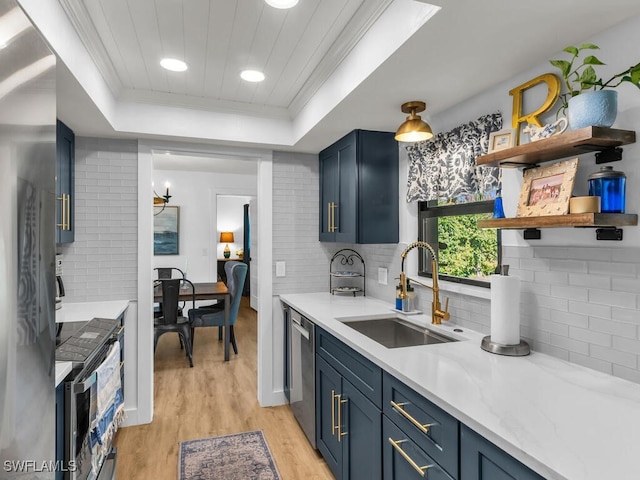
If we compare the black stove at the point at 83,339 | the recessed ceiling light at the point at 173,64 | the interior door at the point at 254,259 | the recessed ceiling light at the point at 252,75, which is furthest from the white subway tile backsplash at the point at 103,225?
the interior door at the point at 254,259

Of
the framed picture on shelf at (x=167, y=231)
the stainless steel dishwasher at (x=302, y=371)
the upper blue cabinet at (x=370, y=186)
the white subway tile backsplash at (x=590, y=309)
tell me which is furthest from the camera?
the framed picture on shelf at (x=167, y=231)

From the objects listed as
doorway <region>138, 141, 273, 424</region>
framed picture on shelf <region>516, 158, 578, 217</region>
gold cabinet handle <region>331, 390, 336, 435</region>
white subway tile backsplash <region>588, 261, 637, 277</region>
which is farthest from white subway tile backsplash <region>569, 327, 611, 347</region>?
doorway <region>138, 141, 273, 424</region>

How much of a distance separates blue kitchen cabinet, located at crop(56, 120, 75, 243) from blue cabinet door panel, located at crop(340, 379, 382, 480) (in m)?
2.06

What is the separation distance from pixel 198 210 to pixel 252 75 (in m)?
4.60

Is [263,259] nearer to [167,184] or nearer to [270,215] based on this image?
[270,215]

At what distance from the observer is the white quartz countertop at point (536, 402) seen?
92 centimetres

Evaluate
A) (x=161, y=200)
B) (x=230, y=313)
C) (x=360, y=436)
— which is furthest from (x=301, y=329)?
(x=161, y=200)

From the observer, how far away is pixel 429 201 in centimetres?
267

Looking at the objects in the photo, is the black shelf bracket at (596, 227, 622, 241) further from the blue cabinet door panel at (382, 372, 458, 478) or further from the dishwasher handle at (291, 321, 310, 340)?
the dishwasher handle at (291, 321, 310, 340)

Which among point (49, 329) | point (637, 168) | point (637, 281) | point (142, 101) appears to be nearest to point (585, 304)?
point (637, 281)

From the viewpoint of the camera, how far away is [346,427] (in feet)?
6.78

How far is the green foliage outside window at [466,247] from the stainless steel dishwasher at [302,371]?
94 centimetres

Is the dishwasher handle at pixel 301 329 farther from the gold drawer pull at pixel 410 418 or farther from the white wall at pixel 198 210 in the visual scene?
the white wall at pixel 198 210

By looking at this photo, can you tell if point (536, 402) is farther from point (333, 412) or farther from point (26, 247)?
point (26, 247)
